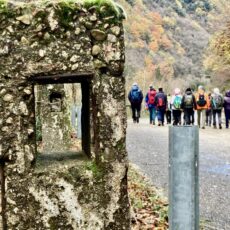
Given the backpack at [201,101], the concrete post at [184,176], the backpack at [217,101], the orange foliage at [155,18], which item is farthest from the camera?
the orange foliage at [155,18]

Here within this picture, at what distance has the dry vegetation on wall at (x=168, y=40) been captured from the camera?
228 feet

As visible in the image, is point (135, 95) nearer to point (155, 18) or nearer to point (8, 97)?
point (8, 97)

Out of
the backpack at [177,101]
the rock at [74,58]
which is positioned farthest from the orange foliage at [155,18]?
the rock at [74,58]

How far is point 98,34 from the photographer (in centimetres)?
350

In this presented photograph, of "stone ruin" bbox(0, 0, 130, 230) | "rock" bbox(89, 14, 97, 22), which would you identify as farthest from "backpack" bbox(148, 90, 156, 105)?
"rock" bbox(89, 14, 97, 22)

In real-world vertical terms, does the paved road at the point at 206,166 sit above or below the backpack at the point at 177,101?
below

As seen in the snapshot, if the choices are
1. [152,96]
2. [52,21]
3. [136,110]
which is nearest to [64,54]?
[52,21]

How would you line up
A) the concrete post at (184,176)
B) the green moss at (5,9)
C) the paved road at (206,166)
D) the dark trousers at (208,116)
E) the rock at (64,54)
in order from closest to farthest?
the concrete post at (184,176) → the green moss at (5,9) → the rock at (64,54) → the paved road at (206,166) → the dark trousers at (208,116)

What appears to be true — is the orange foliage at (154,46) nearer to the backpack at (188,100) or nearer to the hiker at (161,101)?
the hiker at (161,101)

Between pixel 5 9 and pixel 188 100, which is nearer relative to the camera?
pixel 5 9

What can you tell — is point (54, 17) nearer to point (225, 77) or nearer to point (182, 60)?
point (225, 77)

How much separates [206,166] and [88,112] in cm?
854

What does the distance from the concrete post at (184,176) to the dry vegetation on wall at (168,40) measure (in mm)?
52407

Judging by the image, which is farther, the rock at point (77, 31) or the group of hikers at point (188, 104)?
the group of hikers at point (188, 104)
